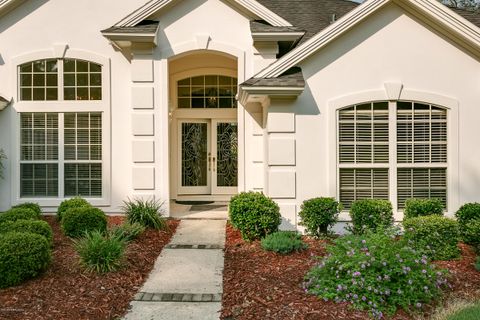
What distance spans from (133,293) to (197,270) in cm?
124

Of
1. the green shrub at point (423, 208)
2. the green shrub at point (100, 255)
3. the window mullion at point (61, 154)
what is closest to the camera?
the green shrub at point (100, 255)

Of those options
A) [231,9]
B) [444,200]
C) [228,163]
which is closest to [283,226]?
[444,200]

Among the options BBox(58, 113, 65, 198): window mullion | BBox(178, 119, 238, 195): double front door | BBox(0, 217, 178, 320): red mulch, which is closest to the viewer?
BBox(0, 217, 178, 320): red mulch

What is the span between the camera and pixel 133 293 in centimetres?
659

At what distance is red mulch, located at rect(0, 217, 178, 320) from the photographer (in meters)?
5.89

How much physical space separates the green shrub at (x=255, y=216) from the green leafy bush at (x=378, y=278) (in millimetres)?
2363

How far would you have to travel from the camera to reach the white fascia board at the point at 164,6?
34.8 feet

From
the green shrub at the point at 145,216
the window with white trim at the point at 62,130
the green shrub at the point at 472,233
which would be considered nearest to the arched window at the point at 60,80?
the window with white trim at the point at 62,130

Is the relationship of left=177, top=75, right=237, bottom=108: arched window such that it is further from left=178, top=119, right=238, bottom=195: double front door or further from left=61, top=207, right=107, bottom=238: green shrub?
left=61, top=207, right=107, bottom=238: green shrub

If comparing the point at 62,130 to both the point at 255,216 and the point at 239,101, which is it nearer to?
the point at 239,101

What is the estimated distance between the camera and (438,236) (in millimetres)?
7773

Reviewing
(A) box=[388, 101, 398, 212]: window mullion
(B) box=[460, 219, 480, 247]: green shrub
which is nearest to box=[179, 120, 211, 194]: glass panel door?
(A) box=[388, 101, 398, 212]: window mullion

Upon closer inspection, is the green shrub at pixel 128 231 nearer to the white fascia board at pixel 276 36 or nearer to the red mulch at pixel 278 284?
the red mulch at pixel 278 284

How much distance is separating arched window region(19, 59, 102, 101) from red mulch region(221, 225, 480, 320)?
5775 mm
